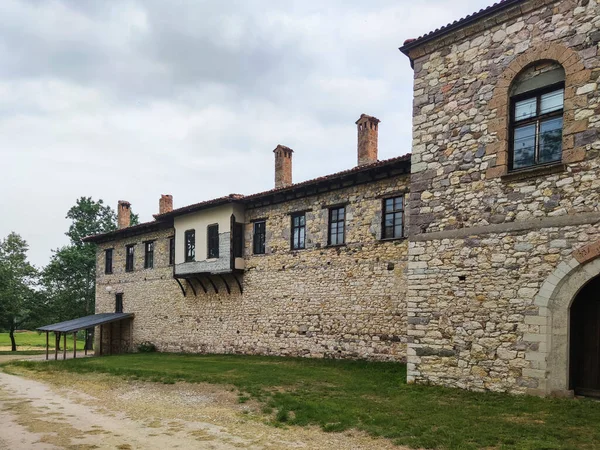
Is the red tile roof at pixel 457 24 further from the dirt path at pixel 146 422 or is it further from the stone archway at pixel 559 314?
the dirt path at pixel 146 422

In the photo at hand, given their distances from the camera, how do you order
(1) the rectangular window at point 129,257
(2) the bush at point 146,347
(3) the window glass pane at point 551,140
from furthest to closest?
(1) the rectangular window at point 129,257, (2) the bush at point 146,347, (3) the window glass pane at point 551,140

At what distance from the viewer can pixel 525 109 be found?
9.70m

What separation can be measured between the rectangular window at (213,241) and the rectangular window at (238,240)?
1.01 m

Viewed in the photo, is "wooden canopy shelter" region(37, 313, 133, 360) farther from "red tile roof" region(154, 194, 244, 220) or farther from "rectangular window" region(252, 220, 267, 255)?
"rectangular window" region(252, 220, 267, 255)


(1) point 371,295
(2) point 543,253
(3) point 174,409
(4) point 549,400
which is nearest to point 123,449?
(3) point 174,409

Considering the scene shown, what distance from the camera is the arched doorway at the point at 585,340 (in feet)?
28.9

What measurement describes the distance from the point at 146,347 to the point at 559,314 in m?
21.7

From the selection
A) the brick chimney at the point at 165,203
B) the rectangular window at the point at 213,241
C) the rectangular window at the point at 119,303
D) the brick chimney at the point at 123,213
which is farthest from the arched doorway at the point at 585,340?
the brick chimney at the point at 123,213

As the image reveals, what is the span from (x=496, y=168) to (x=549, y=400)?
4.43 meters

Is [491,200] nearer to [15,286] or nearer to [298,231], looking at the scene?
[298,231]

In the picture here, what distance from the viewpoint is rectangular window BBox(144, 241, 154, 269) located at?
26578mm

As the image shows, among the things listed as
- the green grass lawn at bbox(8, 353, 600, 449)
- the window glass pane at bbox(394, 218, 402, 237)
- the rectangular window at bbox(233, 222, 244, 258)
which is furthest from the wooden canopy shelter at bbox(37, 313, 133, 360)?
the window glass pane at bbox(394, 218, 402, 237)

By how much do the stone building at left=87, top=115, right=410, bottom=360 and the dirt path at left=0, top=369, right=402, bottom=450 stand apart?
6209 millimetres

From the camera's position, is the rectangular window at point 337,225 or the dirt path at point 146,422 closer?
the dirt path at point 146,422
